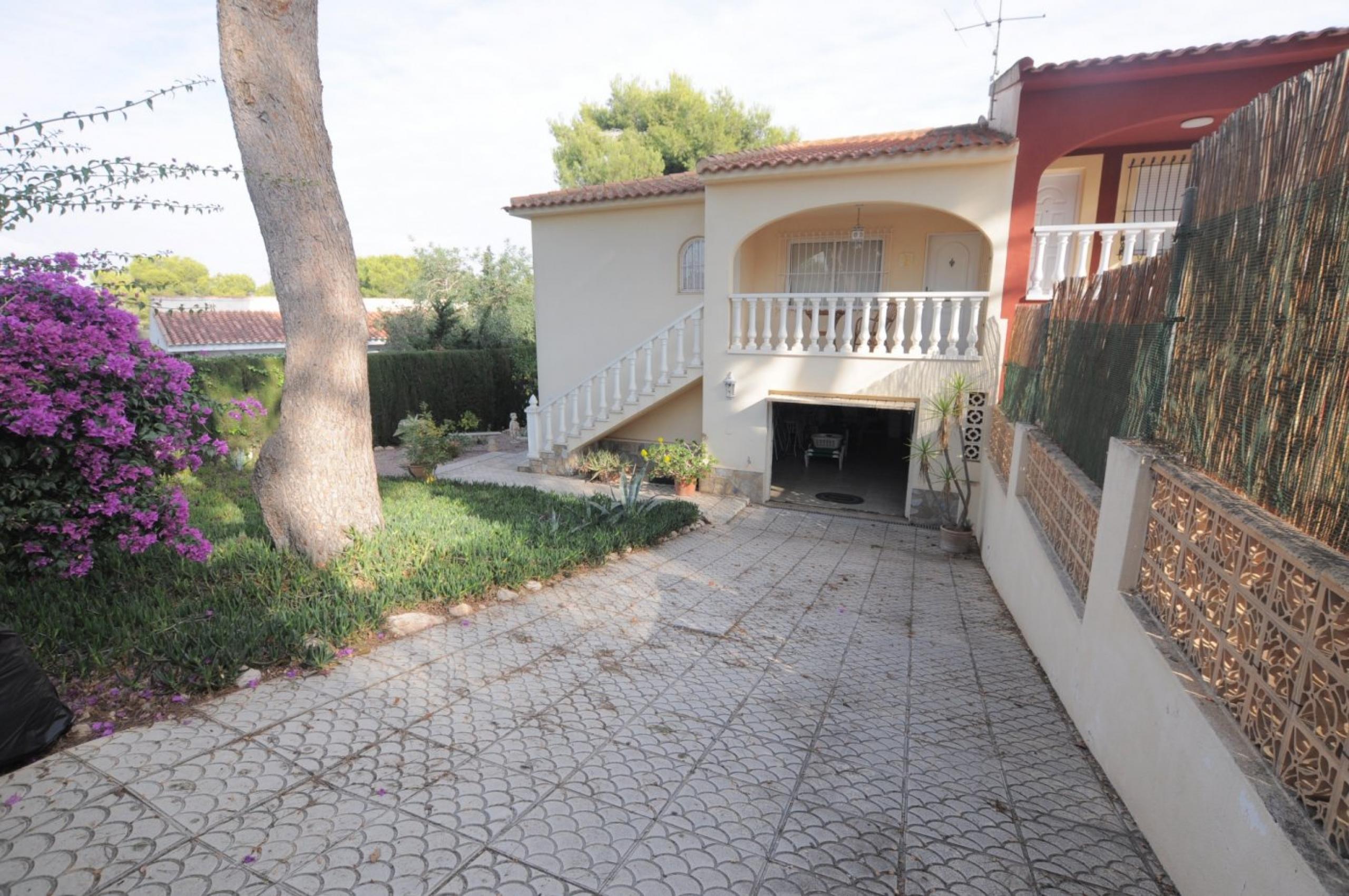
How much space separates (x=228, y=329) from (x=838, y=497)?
20508mm

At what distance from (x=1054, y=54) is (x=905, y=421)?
830cm

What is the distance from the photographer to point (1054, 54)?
802 centimetres

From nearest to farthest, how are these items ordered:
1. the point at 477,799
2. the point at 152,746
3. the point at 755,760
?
the point at 477,799, the point at 152,746, the point at 755,760

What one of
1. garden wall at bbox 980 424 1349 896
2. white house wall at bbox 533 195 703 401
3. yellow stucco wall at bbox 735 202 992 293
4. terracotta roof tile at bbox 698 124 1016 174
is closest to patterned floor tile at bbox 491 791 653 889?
garden wall at bbox 980 424 1349 896

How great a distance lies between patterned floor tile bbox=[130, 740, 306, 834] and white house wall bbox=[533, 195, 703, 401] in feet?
30.7

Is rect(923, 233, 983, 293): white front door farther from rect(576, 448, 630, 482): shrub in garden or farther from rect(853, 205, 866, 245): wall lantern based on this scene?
rect(576, 448, 630, 482): shrub in garden

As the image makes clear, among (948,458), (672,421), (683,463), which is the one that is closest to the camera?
(948,458)

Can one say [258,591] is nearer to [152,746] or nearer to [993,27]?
[152,746]

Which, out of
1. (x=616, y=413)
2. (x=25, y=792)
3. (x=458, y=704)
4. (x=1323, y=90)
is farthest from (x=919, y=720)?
(x=616, y=413)

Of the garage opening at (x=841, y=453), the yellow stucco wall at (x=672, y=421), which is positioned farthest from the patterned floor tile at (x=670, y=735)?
the yellow stucco wall at (x=672, y=421)

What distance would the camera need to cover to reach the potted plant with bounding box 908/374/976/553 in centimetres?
834

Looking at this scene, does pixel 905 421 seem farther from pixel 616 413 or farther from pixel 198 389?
pixel 198 389

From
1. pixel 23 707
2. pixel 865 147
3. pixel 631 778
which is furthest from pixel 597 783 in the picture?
pixel 865 147

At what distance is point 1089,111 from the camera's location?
309 inches
